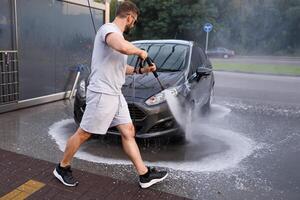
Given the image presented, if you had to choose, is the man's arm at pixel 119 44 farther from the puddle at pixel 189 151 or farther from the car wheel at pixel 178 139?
the car wheel at pixel 178 139

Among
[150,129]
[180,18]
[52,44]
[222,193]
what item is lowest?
[222,193]

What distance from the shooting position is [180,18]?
1101 inches

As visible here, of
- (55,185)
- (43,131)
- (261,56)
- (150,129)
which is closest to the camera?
(55,185)

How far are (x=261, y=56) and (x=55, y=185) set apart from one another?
24178 millimetres

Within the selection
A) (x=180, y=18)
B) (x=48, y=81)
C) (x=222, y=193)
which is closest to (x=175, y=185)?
(x=222, y=193)

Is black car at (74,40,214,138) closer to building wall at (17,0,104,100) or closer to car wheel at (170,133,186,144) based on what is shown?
car wheel at (170,133,186,144)

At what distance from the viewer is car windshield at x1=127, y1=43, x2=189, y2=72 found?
5.13 metres

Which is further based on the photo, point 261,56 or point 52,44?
point 261,56

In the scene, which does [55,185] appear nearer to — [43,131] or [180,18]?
[43,131]

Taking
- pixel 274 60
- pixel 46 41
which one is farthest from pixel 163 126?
pixel 274 60

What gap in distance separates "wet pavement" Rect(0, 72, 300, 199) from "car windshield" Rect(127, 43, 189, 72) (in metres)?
1.13

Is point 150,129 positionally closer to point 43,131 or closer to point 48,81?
point 43,131

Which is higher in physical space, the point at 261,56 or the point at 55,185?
the point at 261,56

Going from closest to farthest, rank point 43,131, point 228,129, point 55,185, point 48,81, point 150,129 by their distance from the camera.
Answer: point 55,185 < point 150,129 < point 43,131 < point 228,129 < point 48,81
